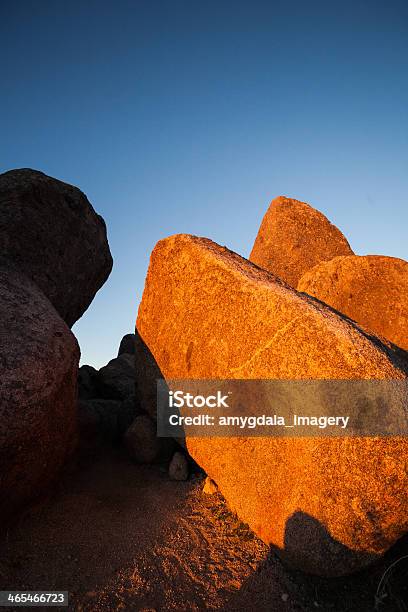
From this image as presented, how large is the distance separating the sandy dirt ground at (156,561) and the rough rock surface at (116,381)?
9.20 ft

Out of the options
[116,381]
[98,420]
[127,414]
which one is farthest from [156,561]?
[116,381]

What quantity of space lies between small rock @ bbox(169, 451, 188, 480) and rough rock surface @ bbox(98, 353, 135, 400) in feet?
7.28

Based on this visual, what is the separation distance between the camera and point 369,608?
3.01m

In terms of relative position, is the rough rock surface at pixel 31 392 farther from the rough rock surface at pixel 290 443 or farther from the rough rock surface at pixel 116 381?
the rough rock surface at pixel 116 381

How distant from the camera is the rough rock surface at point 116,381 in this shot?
7.02 metres

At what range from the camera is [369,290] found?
5.55 m

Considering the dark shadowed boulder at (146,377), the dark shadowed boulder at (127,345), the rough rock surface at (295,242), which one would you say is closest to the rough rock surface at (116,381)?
the dark shadowed boulder at (146,377)

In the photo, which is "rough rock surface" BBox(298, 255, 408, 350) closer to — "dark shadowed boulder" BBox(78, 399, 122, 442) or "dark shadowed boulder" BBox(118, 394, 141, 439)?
"dark shadowed boulder" BBox(118, 394, 141, 439)

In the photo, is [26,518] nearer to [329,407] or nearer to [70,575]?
[70,575]

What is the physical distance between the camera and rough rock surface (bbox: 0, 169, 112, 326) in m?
4.92

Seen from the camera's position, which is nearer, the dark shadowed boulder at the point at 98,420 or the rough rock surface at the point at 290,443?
the rough rock surface at the point at 290,443

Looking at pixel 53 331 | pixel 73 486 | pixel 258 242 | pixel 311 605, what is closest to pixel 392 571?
pixel 311 605

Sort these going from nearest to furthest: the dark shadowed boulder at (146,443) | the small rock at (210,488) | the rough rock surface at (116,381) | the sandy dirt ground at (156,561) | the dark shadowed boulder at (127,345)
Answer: the sandy dirt ground at (156,561)
the small rock at (210,488)
the dark shadowed boulder at (146,443)
the rough rock surface at (116,381)
the dark shadowed boulder at (127,345)

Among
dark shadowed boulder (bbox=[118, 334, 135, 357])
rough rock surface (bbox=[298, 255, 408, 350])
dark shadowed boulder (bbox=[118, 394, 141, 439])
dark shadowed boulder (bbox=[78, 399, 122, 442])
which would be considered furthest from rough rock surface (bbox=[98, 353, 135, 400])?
dark shadowed boulder (bbox=[118, 334, 135, 357])
